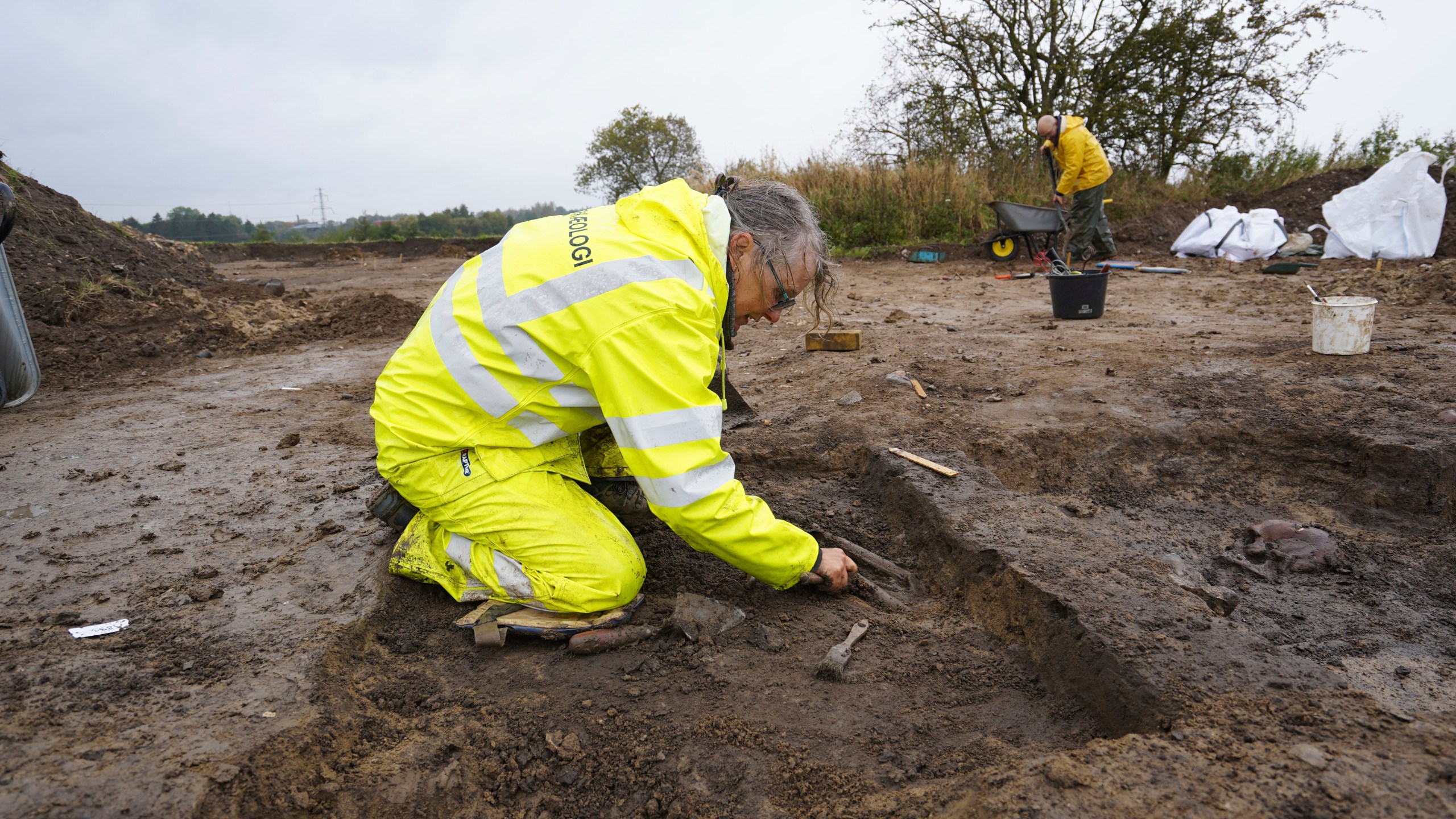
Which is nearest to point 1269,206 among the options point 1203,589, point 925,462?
point 925,462

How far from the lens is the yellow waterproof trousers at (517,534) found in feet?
8.06

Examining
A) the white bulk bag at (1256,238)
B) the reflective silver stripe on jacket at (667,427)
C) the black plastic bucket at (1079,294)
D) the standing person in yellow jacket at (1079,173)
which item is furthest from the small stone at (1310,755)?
the white bulk bag at (1256,238)

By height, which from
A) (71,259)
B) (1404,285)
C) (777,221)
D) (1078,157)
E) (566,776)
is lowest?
(566,776)

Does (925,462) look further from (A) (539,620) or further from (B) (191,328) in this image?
(B) (191,328)

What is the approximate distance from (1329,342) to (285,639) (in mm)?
5467

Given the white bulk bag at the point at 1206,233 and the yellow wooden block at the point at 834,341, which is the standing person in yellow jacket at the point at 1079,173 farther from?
the yellow wooden block at the point at 834,341

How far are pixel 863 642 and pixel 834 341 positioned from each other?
3.55 metres

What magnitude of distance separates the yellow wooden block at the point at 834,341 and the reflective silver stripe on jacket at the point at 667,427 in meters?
3.67

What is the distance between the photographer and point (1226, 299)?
7.26 meters

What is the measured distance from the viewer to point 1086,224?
10.1m

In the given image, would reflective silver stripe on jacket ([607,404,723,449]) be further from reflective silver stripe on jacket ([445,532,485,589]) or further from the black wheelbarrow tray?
the black wheelbarrow tray

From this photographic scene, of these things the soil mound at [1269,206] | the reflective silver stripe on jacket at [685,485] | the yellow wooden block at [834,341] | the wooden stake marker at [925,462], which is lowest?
the wooden stake marker at [925,462]

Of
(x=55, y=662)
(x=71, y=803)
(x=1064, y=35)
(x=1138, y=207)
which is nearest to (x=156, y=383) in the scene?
(x=55, y=662)

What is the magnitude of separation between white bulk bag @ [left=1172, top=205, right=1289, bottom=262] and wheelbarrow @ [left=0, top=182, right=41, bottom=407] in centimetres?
1235
